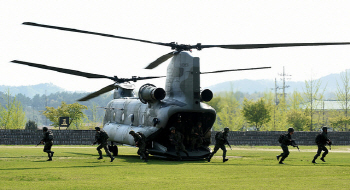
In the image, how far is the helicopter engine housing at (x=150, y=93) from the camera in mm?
22469

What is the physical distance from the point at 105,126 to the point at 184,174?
15.8m

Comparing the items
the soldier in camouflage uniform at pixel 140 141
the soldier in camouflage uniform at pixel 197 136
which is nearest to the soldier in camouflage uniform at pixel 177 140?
the soldier in camouflage uniform at pixel 197 136

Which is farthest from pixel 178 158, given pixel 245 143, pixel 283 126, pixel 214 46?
pixel 283 126

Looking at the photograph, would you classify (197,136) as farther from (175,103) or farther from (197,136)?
(175,103)

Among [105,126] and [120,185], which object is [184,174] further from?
[105,126]

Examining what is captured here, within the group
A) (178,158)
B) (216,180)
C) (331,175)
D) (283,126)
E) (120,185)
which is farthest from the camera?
Answer: (283,126)

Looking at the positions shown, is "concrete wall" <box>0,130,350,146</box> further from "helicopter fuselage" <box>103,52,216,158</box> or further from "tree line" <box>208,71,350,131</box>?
"helicopter fuselage" <box>103,52,216,158</box>

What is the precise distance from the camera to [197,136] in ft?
73.8

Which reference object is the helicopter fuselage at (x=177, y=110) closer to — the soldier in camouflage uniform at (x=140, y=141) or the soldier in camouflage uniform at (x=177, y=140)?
the soldier in camouflage uniform at (x=177, y=140)

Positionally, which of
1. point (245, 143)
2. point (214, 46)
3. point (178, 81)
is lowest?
point (245, 143)

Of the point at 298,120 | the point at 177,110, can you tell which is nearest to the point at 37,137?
the point at 177,110

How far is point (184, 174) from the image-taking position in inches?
587

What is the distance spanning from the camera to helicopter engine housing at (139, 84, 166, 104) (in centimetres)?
2247

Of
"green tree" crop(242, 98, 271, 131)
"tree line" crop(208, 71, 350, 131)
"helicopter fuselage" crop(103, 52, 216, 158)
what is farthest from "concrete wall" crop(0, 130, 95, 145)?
"tree line" crop(208, 71, 350, 131)
